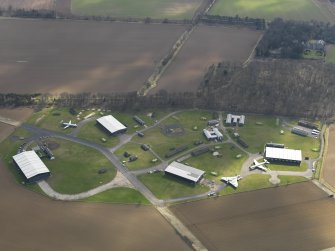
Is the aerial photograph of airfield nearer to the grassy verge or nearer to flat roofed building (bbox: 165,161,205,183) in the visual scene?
flat roofed building (bbox: 165,161,205,183)

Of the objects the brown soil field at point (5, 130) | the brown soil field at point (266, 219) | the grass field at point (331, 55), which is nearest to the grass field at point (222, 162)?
the brown soil field at point (266, 219)

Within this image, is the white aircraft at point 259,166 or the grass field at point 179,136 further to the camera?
the grass field at point 179,136

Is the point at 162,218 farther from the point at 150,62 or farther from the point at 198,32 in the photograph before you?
the point at 198,32

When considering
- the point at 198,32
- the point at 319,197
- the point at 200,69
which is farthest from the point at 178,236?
the point at 198,32

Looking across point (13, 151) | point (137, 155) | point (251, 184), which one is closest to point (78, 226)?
point (137, 155)

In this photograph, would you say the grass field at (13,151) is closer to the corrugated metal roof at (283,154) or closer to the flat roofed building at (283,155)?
the flat roofed building at (283,155)

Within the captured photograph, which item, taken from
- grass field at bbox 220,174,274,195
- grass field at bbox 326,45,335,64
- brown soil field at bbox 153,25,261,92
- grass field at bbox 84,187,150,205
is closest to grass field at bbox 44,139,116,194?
grass field at bbox 84,187,150,205

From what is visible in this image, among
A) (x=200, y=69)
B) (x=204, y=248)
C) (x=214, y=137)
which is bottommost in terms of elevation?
(x=204, y=248)

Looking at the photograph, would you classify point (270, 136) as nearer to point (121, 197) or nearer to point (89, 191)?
point (121, 197)
